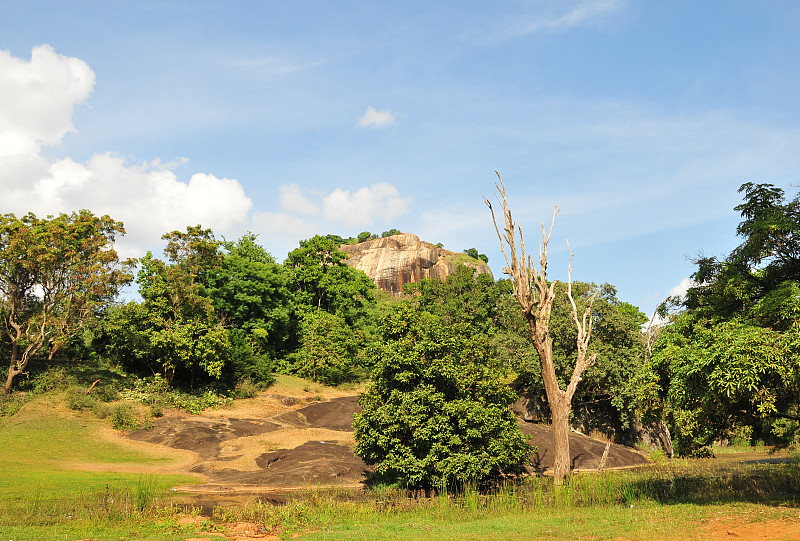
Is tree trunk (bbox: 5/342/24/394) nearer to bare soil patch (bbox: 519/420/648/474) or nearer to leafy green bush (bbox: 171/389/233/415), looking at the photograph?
leafy green bush (bbox: 171/389/233/415)

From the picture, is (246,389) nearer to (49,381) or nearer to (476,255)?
(49,381)

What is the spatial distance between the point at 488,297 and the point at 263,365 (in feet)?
81.6

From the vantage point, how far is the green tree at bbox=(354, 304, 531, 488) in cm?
1761

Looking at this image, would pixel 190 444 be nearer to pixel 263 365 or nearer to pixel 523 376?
pixel 263 365

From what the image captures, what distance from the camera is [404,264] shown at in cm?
9175

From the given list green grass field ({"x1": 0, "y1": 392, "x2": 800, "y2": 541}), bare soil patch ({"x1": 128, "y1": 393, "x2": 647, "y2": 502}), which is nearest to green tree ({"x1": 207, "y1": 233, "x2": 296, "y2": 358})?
bare soil patch ({"x1": 128, "y1": 393, "x2": 647, "y2": 502})

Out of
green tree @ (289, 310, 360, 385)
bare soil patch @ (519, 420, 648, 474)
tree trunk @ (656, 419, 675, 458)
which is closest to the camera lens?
bare soil patch @ (519, 420, 648, 474)

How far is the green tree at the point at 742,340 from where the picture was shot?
12188 millimetres

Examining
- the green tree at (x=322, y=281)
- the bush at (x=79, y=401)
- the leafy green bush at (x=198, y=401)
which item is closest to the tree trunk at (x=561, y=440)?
the leafy green bush at (x=198, y=401)

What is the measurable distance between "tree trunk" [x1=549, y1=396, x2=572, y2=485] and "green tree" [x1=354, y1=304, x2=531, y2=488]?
122cm

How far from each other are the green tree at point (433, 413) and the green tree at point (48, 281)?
1942cm

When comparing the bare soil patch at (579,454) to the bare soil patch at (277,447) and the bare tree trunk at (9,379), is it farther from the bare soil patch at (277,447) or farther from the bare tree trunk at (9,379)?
the bare tree trunk at (9,379)

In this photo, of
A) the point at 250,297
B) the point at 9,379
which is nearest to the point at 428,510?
the point at 9,379

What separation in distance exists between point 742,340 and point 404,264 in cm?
7982
